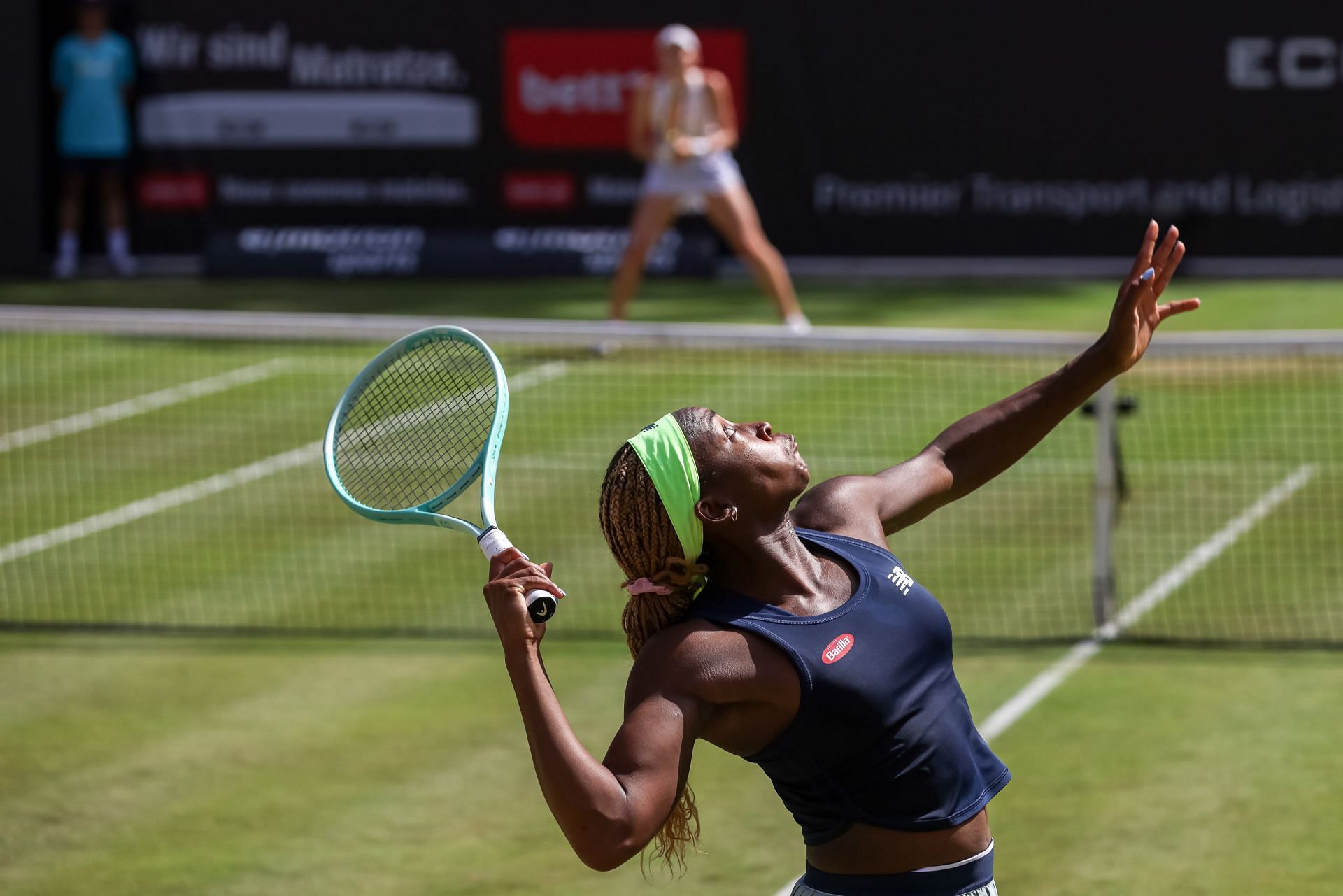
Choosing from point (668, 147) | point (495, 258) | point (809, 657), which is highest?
point (809, 657)

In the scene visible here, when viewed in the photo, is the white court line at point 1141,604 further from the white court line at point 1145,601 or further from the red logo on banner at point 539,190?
the red logo on banner at point 539,190

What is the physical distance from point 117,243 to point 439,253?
3327 mm

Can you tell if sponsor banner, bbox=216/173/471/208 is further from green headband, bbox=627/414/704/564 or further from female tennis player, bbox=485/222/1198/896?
green headband, bbox=627/414/704/564

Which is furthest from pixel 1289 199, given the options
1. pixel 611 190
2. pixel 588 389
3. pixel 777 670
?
pixel 777 670

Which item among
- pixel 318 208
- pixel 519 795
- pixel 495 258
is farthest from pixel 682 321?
pixel 519 795

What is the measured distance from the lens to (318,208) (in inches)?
802

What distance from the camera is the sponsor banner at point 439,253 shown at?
19.8 metres

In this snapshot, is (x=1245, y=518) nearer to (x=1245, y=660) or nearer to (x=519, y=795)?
(x=1245, y=660)

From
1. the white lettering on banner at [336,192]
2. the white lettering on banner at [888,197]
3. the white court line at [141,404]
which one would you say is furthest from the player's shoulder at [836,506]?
the white lettering on banner at [336,192]

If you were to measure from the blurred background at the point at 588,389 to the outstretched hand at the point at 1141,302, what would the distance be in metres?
2.16

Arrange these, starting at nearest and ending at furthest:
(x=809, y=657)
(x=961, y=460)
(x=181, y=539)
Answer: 1. (x=809, y=657)
2. (x=961, y=460)
3. (x=181, y=539)

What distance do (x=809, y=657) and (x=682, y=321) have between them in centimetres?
1345

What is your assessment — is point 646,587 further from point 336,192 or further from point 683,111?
point 336,192

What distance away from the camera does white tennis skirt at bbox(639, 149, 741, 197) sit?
1502 centimetres
